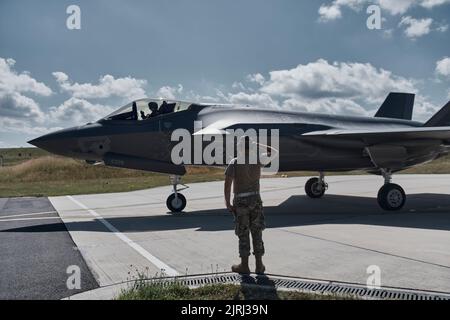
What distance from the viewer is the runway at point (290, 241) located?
5094 millimetres

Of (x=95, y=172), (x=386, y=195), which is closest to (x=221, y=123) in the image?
(x=386, y=195)

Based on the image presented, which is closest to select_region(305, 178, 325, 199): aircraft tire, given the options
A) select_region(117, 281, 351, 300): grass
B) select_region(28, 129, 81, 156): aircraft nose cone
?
select_region(28, 129, 81, 156): aircraft nose cone

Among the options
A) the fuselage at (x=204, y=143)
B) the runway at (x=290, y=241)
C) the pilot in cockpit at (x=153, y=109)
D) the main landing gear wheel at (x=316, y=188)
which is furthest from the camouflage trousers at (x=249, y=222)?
the main landing gear wheel at (x=316, y=188)

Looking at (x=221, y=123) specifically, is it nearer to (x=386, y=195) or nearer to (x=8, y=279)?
(x=386, y=195)

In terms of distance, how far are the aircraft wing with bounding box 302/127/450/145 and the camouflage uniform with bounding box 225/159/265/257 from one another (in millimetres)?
6659

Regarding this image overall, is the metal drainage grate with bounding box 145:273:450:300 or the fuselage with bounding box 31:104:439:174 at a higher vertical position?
the fuselage with bounding box 31:104:439:174

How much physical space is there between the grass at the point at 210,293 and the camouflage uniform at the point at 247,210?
0.68m

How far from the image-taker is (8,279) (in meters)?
4.98

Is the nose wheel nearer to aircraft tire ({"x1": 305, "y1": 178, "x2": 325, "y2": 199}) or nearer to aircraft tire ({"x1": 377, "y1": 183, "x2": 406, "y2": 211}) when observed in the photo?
aircraft tire ({"x1": 377, "y1": 183, "x2": 406, "y2": 211})

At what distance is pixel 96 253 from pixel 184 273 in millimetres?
2034

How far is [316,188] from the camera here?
14914 millimetres

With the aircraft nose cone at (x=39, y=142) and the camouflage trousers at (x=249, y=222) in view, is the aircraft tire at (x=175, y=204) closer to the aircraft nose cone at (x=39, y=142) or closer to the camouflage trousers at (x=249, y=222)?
→ the aircraft nose cone at (x=39, y=142)

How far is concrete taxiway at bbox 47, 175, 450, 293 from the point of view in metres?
5.10

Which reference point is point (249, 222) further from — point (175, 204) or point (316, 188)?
point (316, 188)
